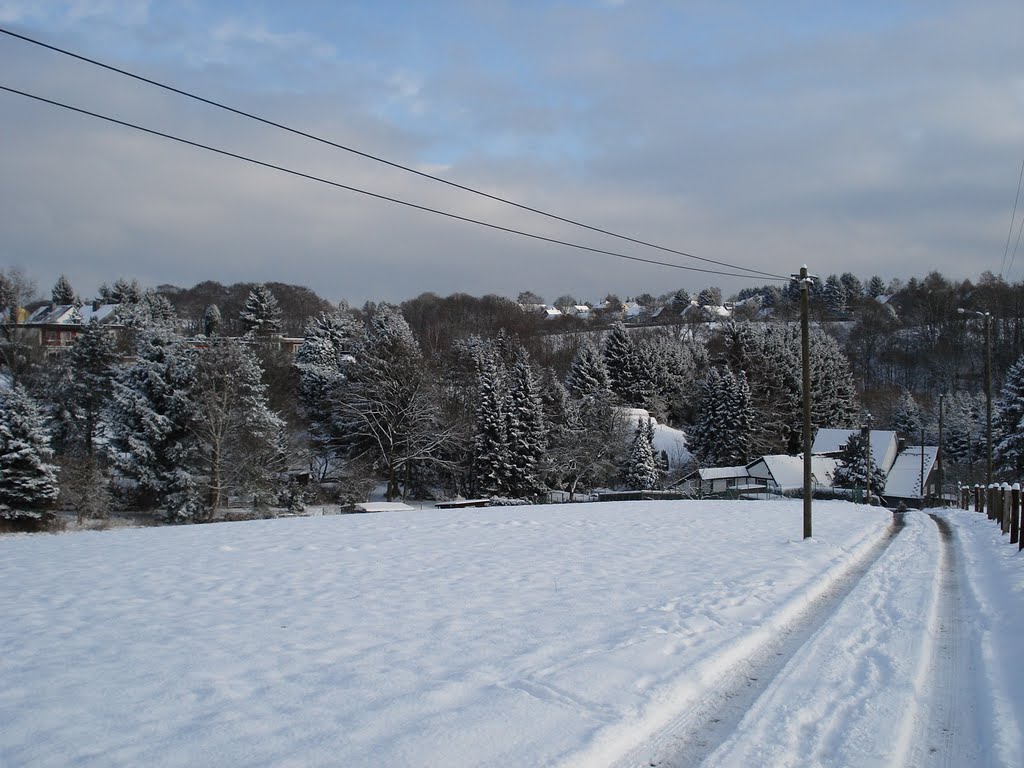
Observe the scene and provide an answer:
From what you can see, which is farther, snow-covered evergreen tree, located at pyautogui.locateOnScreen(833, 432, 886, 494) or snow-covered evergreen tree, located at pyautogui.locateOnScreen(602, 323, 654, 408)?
snow-covered evergreen tree, located at pyautogui.locateOnScreen(602, 323, 654, 408)

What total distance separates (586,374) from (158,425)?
4713 cm

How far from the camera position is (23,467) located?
29.6m

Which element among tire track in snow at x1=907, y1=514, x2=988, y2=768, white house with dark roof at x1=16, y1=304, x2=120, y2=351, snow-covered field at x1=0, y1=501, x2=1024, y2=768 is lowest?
snow-covered field at x1=0, y1=501, x2=1024, y2=768

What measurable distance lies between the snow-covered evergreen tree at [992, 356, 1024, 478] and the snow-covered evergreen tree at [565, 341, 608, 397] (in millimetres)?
33870

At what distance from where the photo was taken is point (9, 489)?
28984mm

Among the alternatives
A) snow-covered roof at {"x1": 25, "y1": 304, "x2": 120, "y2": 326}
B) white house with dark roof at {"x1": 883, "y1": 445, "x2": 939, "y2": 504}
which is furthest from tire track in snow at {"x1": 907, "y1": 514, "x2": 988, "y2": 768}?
snow-covered roof at {"x1": 25, "y1": 304, "x2": 120, "y2": 326}

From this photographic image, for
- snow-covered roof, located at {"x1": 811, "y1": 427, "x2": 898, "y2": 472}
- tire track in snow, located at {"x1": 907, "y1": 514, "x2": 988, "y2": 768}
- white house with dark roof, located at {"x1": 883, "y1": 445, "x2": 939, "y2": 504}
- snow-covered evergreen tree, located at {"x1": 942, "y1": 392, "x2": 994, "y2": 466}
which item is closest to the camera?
tire track in snow, located at {"x1": 907, "y1": 514, "x2": 988, "y2": 768}

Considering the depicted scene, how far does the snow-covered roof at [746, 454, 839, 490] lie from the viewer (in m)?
56.2

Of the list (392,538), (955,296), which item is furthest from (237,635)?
(955,296)

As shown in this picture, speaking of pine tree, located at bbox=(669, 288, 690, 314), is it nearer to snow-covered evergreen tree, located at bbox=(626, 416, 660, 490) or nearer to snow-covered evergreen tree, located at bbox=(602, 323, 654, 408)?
snow-covered evergreen tree, located at bbox=(602, 323, 654, 408)

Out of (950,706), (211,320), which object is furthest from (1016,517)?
(211,320)

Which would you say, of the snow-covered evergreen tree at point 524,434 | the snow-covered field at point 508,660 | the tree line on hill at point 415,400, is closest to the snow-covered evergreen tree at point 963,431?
the tree line on hill at point 415,400

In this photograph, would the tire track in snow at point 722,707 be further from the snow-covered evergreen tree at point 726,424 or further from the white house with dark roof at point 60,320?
the white house with dark roof at point 60,320

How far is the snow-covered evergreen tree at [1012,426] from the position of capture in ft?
171
